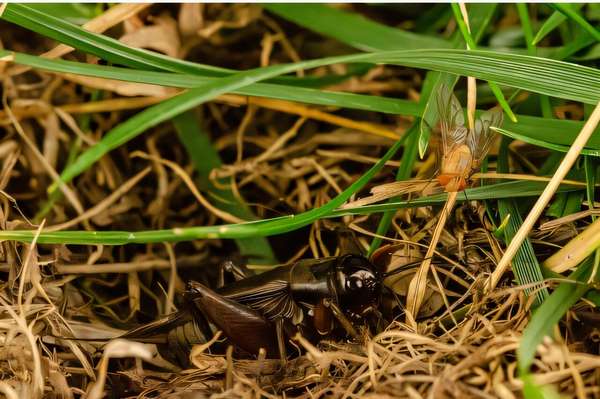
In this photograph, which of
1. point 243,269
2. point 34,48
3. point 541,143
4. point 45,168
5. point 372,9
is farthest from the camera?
point 372,9

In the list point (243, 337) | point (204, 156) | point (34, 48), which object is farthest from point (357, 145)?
point (34, 48)

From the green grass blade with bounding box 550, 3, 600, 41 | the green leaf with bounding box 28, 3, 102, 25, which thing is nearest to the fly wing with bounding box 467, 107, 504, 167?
the green grass blade with bounding box 550, 3, 600, 41

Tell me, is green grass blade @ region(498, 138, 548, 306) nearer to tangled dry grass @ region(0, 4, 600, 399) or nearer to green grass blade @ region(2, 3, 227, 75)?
tangled dry grass @ region(0, 4, 600, 399)

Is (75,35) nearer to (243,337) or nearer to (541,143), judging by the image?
(243,337)

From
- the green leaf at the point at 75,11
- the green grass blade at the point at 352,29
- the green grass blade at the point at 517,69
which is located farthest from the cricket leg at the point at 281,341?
the green leaf at the point at 75,11

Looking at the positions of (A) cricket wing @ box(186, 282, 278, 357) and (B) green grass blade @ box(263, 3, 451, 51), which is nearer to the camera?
(A) cricket wing @ box(186, 282, 278, 357)
